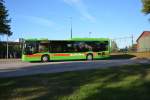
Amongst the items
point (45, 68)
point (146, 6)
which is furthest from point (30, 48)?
point (146, 6)

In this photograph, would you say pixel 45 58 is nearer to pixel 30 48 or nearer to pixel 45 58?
pixel 45 58

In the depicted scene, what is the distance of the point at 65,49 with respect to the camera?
38281mm

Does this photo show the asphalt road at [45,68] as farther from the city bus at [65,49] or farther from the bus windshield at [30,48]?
the city bus at [65,49]

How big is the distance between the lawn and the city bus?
70.0ft

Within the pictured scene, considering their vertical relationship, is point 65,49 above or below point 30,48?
below

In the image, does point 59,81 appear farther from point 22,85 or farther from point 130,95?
point 130,95

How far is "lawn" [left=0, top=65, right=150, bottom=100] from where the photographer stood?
35.3ft

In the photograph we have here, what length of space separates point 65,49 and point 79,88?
1022 inches

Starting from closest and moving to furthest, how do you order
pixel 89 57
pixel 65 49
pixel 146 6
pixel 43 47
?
pixel 43 47, pixel 65 49, pixel 89 57, pixel 146 6

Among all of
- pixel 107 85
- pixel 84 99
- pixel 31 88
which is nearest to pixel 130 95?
pixel 84 99

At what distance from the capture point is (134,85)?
1287cm

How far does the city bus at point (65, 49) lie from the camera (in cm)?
3681

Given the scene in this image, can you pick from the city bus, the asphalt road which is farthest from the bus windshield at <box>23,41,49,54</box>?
the asphalt road

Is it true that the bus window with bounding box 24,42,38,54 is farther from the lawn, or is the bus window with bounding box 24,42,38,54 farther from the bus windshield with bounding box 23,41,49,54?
the lawn
